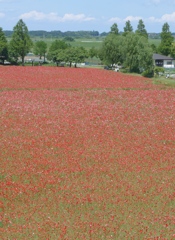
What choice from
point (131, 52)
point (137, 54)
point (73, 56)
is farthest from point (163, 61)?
point (73, 56)

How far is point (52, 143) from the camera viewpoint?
67.4 feet

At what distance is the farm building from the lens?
344 ft

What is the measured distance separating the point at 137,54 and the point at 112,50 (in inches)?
375

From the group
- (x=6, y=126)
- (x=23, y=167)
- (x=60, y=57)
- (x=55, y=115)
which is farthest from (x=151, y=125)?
(x=60, y=57)

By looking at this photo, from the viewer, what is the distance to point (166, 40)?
11081 cm

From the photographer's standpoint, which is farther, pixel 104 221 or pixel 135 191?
pixel 135 191

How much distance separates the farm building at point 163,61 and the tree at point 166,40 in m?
4.13

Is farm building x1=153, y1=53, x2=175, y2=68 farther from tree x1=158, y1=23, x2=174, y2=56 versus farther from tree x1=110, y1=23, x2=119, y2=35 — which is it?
tree x1=110, y1=23, x2=119, y2=35

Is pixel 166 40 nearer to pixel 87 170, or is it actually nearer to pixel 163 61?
pixel 163 61

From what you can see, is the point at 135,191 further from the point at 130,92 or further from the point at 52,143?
the point at 130,92

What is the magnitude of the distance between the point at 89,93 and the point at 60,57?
41674mm

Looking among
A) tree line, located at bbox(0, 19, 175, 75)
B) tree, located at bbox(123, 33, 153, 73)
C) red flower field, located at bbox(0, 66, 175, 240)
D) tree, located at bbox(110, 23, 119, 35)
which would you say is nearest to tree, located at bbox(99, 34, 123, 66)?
tree line, located at bbox(0, 19, 175, 75)

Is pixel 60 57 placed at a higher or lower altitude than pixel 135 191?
higher

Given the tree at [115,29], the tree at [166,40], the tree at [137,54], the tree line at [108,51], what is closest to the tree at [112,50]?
the tree line at [108,51]
